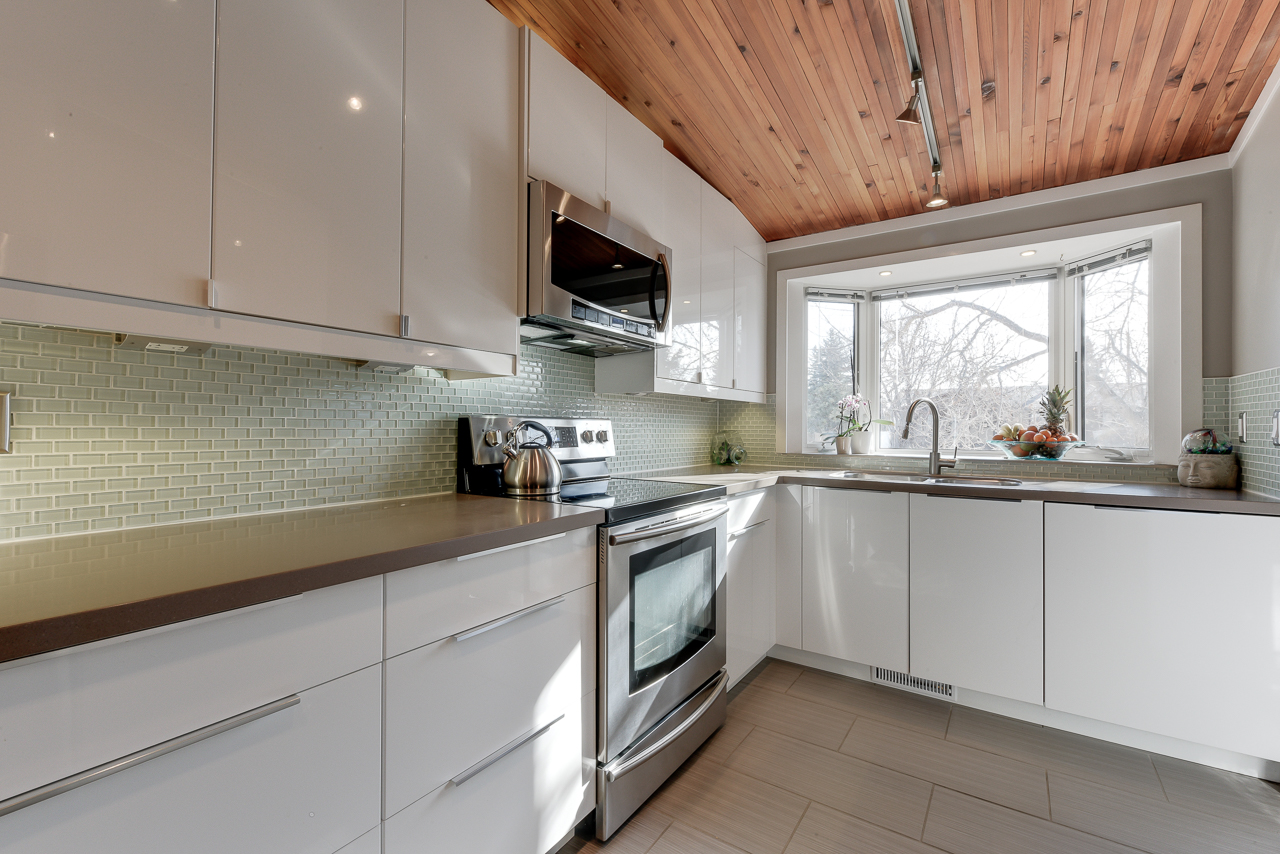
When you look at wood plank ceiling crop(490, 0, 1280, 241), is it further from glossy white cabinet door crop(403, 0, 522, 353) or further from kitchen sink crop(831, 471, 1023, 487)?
kitchen sink crop(831, 471, 1023, 487)

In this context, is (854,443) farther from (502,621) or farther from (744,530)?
(502,621)

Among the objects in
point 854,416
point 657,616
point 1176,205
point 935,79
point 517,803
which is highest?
point 935,79

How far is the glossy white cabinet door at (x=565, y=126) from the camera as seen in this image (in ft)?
5.62

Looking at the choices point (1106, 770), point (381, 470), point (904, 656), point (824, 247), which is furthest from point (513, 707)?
point (824, 247)

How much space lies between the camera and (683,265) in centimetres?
247

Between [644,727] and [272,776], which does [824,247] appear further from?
[272,776]

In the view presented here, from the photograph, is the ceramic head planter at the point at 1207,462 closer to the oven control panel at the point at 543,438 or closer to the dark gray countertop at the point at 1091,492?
the dark gray countertop at the point at 1091,492

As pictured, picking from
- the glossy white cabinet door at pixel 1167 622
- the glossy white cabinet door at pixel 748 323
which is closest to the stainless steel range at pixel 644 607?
the glossy white cabinet door at pixel 748 323

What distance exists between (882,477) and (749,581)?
899 mm

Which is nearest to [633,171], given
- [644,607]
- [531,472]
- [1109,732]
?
[531,472]

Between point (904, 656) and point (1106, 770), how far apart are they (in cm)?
71

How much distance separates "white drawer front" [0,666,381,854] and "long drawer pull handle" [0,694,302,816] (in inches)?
0.6

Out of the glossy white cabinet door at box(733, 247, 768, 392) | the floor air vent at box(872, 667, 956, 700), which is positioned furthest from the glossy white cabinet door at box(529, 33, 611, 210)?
the floor air vent at box(872, 667, 956, 700)

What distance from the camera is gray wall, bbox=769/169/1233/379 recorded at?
2.29 m
